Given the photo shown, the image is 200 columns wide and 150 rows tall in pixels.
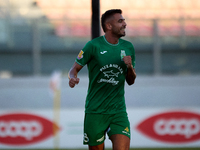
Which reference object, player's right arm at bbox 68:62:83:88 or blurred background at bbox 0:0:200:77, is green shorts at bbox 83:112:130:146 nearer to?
player's right arm at bbox 68:62:83:88

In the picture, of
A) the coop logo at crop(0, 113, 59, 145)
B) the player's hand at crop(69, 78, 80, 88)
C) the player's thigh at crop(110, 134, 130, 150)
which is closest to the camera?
the player's hand at crop(69, 78, 80, 88)

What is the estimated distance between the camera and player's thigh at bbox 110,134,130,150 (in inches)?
138

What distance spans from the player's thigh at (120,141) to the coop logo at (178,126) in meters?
5.21

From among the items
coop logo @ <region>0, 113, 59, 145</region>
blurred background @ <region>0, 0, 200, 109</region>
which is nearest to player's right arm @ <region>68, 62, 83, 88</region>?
coop logo @ <region>0, 113, 59, 145</region>

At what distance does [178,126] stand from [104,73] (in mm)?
5427

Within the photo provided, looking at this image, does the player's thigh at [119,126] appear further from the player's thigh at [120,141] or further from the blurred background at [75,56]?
the blurred background at [75,56]

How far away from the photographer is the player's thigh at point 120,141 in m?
3.51

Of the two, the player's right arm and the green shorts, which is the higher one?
the player's right arm

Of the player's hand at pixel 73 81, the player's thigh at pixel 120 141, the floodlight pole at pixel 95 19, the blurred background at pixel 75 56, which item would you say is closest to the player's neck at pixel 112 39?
the floodlight pole at pixel 95 19

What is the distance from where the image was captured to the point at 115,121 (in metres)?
3.67

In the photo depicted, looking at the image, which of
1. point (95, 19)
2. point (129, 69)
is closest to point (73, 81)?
point (129, 69)

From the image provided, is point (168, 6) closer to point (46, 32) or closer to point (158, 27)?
point (158, 27)

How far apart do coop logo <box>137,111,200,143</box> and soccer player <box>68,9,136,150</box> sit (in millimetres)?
5133

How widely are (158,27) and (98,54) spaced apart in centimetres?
891
